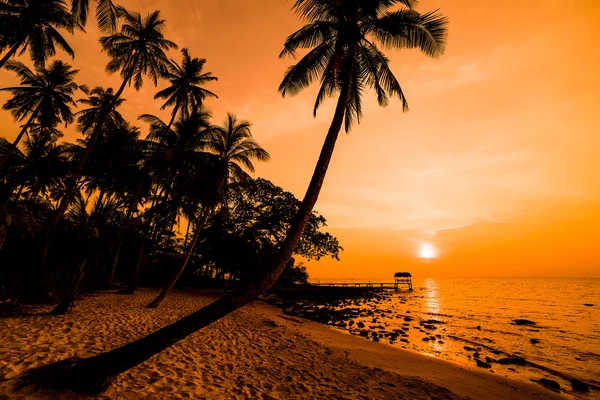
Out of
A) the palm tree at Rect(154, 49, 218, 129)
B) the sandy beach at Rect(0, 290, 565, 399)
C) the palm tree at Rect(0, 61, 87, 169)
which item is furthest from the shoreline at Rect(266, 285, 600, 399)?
the palm tree at Rect(0, 61, 87, 169)

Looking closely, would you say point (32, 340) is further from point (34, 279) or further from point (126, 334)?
point (34, 279)

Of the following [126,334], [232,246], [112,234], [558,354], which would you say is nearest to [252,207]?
[232,246]

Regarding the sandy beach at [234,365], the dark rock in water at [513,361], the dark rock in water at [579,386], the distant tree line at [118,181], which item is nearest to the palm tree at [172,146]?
the distant tree line at [118,181]

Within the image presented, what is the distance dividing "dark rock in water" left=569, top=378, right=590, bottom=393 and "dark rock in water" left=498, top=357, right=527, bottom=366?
6.82ft

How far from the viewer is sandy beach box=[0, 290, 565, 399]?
446 cm

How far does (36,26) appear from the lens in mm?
13078

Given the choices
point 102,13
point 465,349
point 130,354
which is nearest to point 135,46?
point 102,13

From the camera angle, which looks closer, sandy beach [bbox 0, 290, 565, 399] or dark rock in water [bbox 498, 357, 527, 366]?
sandy beach [bbox 0, 290, 565, 399]

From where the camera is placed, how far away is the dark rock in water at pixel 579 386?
8.23 metres

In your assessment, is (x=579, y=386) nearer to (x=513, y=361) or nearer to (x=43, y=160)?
(x=513, y=361)

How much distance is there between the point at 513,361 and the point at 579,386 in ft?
8.01

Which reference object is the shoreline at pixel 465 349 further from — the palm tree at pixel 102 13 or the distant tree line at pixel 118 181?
the palm tree at pixel 102 13

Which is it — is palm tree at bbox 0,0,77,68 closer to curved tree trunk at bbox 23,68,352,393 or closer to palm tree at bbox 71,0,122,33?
palm tree at bbox 71,0,122,33

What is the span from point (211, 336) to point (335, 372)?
12.8 ft
